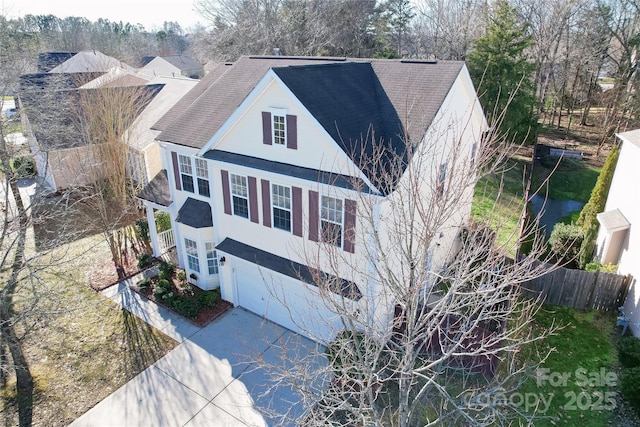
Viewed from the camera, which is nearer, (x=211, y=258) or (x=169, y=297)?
(x=169, y=297)

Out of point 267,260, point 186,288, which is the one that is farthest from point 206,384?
point 186,288

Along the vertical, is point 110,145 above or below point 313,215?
above

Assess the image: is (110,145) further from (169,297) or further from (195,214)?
(169,297)

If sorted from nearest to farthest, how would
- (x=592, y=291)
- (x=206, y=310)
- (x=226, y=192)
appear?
1. (x=226, y=192)
2. (x=592, y=291)
3. (x=206, y=310)

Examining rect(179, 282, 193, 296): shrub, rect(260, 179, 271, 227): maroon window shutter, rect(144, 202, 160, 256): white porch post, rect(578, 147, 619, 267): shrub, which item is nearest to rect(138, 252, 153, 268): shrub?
rect(144, 202, 160, 256): white porch post

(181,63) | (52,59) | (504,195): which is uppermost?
(181,63)

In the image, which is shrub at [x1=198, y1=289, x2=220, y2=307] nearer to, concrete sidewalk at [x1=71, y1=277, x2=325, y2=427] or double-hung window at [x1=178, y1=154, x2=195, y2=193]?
concrete sidewalk at [x1=71, y1=277, x2=325, y2=427]

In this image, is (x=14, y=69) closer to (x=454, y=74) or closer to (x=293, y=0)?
(x=454, y=74)

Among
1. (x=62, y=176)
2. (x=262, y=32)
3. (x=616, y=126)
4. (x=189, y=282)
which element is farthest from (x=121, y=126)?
(x=616, y=126)
